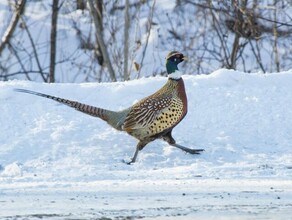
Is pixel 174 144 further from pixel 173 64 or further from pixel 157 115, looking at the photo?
pixel 173 64

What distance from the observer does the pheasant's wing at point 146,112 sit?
983 cm

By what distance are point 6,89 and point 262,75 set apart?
113 inches

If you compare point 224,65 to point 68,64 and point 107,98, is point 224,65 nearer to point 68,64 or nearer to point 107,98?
point 68,64

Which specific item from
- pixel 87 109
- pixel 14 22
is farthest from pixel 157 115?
pixel 14 22

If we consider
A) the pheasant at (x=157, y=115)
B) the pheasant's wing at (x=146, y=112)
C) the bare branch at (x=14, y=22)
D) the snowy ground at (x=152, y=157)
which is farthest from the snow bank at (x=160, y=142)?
the bare branch at (x=14, y=22)

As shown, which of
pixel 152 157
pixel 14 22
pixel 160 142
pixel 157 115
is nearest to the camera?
pixel 157 115

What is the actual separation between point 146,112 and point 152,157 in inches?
17.7

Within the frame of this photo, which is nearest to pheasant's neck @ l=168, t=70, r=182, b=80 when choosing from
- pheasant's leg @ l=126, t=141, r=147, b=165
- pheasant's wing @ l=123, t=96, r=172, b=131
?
pheasant's wing @ l=123, t=96, r=172, b=131

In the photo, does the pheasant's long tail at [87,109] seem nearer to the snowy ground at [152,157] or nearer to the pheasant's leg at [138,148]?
the snowy ground at [152,157]

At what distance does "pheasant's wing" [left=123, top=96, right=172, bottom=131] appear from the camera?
983 cm

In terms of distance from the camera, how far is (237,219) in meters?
7.20

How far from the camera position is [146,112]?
9.84m

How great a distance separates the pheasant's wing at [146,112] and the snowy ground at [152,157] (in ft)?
1.04

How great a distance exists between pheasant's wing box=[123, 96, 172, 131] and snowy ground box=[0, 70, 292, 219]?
12.4 inches
